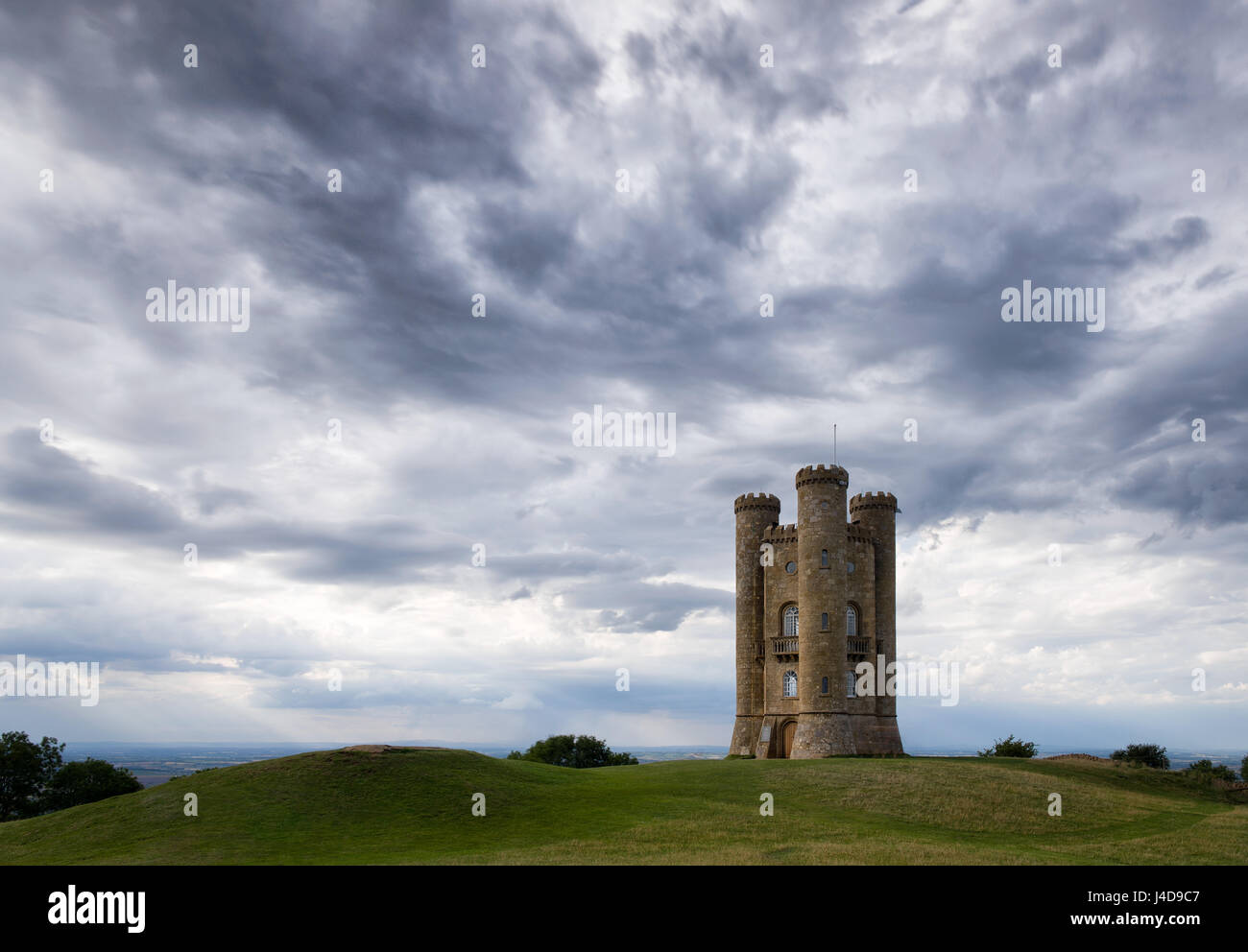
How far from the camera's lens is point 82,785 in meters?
65.8

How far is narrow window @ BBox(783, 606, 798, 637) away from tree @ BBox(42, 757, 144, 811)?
49.7m

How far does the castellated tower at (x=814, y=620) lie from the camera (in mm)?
66562

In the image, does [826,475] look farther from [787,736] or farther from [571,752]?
[571,752]

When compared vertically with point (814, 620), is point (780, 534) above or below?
above

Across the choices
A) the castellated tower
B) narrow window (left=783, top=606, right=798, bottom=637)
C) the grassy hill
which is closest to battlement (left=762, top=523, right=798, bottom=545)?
the castellated tower

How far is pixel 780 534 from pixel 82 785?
55.6 m

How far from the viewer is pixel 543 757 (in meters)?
84.9

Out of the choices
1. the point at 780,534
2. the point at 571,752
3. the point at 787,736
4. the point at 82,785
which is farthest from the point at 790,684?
the point at 82,785

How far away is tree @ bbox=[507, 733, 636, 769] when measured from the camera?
84812mm

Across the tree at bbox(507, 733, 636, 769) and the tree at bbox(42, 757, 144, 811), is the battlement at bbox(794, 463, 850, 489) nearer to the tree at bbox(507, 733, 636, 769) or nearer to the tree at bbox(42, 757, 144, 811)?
the tree at bbox(507, 733, 636, 769)

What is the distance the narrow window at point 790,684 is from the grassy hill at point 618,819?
15174mm
